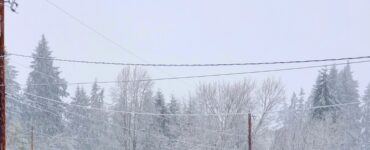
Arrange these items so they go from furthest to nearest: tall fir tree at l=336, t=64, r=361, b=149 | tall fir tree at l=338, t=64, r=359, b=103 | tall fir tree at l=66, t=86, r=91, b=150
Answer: tall fir tree at l=338, t=64, r=359, b=103, tall fir tree at l=336, t=64, r=361, b=149, tall fir tree at l=66, t=86, r=91, b=150

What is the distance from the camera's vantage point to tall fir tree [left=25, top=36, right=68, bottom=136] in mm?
49281

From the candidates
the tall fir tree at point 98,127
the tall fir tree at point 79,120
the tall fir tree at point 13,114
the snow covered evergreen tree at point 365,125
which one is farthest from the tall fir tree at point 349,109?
the tall fir tree at point 13,114

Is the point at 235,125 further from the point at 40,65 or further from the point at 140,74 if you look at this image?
the point at 40,65

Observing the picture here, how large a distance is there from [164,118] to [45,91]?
36.1 ft

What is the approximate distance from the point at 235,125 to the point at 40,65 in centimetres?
1841

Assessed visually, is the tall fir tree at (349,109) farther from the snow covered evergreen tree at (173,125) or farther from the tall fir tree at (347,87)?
the snow covered evergreen tree at (173,125)

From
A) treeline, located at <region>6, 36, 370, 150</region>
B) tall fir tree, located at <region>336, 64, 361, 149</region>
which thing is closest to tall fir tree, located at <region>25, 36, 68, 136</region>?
treeline, located at <region>6, 36, 370, 150</region>

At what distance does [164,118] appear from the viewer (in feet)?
160

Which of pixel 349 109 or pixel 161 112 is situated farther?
pixel 349 109

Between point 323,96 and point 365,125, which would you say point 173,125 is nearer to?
point 323,96

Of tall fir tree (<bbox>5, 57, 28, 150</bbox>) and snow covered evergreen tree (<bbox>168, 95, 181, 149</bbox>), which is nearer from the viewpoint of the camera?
tall fir tree (<bbox>5, 57, 28, 150</bbox>)

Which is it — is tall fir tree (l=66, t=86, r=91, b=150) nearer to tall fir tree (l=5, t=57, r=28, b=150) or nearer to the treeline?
the treeline

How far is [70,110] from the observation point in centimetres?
5288

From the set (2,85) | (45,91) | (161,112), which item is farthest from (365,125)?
(2,85)
